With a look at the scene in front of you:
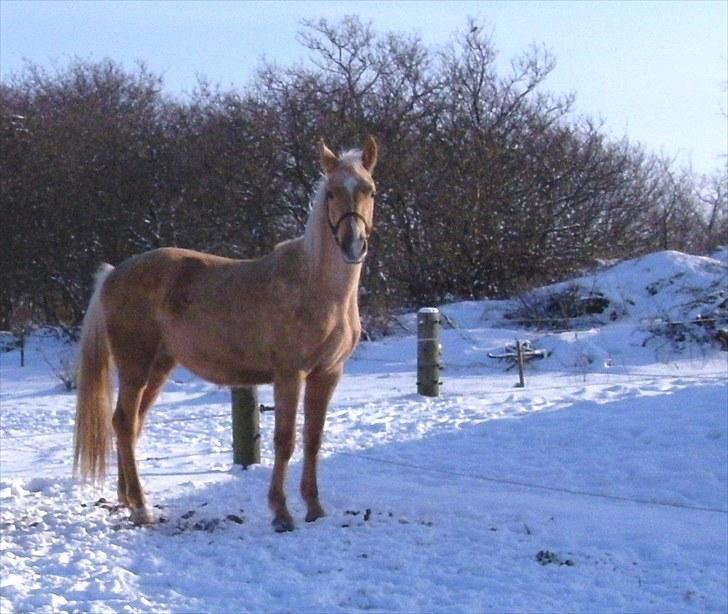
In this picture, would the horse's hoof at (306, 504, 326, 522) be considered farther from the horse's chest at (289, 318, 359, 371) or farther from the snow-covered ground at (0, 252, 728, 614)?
the horse's chest at (289, 318, 359, 371)

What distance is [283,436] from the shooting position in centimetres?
678

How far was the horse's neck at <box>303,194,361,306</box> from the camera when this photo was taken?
6539 millimetres

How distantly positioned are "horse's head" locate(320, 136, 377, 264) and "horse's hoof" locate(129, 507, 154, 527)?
82.4 inches

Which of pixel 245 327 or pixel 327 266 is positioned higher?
pixel 327 266

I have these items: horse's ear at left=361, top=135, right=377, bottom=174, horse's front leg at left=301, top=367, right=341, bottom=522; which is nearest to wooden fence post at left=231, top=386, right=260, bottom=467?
horse's front leg at left=301, top=367, right=341, bottom=522

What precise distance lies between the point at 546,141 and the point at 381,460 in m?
17.1

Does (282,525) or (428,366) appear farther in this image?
(428,366)

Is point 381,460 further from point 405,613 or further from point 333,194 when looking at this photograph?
point 405,613

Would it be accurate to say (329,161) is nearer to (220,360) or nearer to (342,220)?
(342,220)

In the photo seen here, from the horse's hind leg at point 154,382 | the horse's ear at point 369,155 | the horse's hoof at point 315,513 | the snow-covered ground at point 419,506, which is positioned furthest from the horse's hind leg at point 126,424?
the horse's ear at point 369,155

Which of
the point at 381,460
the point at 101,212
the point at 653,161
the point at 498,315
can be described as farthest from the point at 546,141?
the point at 381,460

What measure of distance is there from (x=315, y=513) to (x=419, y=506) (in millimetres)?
760

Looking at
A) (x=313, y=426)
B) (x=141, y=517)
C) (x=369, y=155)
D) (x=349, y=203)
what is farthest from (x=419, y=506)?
(x=369, y=155)

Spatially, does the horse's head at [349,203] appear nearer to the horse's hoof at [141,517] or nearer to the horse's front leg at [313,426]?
the horse's front leg at [313,426]
